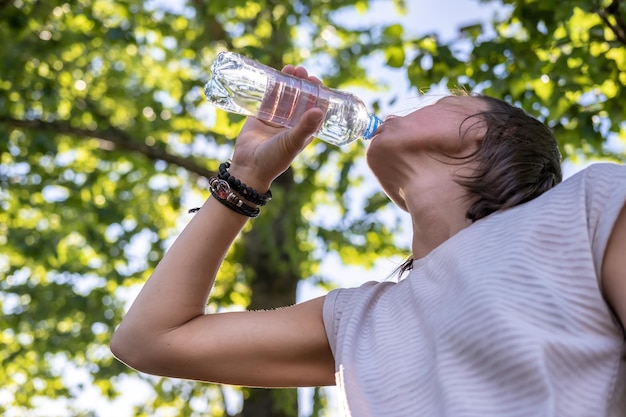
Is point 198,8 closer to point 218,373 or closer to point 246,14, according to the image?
point 246,14

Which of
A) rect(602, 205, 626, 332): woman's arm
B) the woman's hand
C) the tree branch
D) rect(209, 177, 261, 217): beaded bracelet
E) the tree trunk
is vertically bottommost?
the tree trunk

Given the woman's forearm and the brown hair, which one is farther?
the woman's forearm

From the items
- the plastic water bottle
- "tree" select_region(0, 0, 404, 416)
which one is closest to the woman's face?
the plastic water bottle

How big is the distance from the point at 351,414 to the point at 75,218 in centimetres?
564

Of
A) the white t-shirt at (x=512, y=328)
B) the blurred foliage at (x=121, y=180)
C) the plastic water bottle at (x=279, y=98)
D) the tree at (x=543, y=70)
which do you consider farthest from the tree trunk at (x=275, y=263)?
the white t-shirt at (x=512, y=328)

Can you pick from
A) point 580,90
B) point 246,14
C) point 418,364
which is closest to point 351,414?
point 418,364

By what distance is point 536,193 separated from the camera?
1.92 meters

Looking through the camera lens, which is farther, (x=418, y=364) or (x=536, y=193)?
(x=536, y=193)

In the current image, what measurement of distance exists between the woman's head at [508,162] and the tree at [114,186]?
397cm

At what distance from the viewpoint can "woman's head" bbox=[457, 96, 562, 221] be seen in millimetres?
1885

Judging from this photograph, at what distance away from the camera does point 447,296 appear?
5.42 feet

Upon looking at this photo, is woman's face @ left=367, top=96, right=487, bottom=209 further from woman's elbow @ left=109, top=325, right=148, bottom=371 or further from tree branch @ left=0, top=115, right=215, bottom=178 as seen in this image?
tree branch @ left=0, top=115, right=215, bottom=178

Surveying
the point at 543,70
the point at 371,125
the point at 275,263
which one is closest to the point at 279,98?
the point at 371,125

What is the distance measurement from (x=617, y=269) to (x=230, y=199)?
0.93 metres
